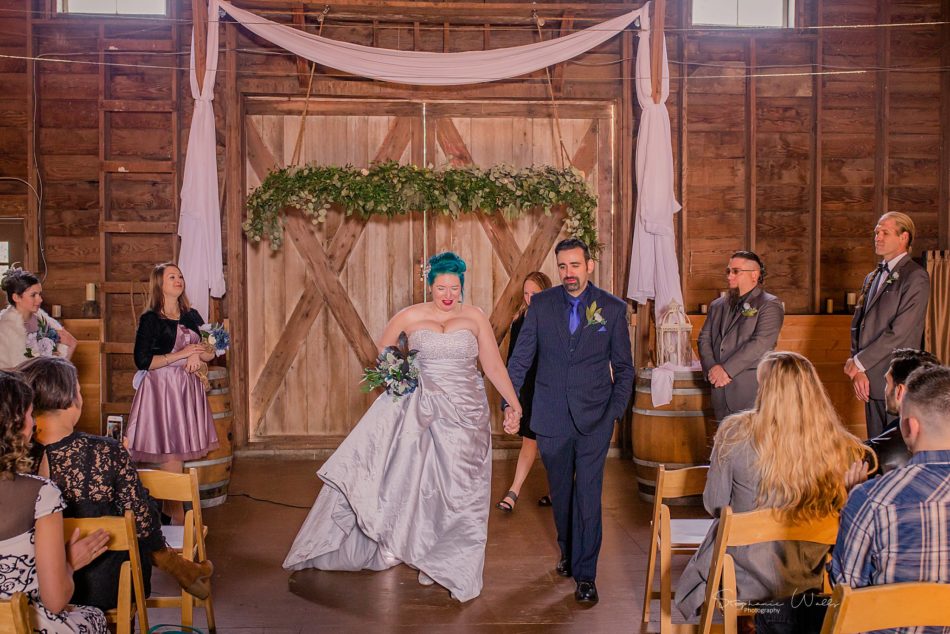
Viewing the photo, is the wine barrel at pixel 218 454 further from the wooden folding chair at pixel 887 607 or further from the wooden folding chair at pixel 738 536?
the wooden folding chair at pixel 887 607

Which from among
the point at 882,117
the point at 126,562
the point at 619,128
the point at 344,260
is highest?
the point at 882,117

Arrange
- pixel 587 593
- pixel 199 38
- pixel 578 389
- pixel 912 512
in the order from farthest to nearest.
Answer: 1. pixel 199 38
2. pixel 578 389
3. pixel 587 593
4. pixel 912 512

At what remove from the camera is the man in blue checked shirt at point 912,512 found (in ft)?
7.25

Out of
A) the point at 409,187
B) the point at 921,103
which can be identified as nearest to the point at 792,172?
the point at 921,103

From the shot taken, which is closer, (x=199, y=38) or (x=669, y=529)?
(x=669, y=529)

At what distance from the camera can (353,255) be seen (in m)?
8.04

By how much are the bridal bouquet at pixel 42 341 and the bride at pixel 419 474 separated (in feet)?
8.09

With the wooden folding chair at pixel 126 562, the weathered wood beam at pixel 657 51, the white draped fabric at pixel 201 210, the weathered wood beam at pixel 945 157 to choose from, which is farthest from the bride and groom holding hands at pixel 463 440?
the weathered wood beam at pixel 945 157

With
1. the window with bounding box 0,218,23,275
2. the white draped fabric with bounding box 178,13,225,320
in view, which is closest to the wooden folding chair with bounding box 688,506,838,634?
the white draped fabric with bounding box 178,13,225,320

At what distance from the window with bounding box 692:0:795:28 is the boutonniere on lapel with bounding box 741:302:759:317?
3.68 metres

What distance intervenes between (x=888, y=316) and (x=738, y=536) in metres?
3.15

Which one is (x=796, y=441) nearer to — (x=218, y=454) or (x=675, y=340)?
(x=675, y=340)

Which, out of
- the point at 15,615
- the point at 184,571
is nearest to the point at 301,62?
the point at 184,571

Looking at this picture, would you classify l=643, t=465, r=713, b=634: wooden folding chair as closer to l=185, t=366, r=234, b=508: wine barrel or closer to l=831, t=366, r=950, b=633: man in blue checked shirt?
l=831, t=366, r=950, b=633: man in blue checked shirt
